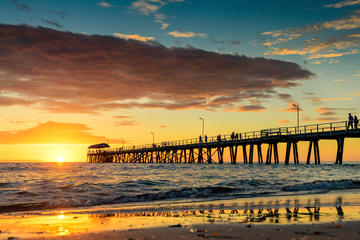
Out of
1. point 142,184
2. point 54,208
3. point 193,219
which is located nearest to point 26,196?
point 54,208

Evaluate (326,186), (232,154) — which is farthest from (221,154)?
(326,186)

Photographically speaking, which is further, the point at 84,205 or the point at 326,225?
the point at 84,205

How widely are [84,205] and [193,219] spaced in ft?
18.9

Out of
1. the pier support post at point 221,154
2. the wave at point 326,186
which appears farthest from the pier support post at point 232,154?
the wave at point 326,186

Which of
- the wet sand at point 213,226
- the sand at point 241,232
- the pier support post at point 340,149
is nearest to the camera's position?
the sand at point 241,232

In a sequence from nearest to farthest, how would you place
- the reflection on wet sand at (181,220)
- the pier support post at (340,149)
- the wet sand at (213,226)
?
1. the wet sand at (213,226)
2. the reflection on wet sand at (181,220)
3. the pier support post at (340,149)

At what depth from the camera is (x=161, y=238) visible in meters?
4.78

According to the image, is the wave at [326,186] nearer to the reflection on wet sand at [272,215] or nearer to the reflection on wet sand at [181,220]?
the reflection on wet sand at [272,215]

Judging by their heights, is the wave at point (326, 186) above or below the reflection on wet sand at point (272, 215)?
below

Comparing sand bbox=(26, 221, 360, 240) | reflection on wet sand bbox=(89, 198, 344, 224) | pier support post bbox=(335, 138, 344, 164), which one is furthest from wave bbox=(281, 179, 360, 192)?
pier support post bbox=(335, 138, 344, 164)

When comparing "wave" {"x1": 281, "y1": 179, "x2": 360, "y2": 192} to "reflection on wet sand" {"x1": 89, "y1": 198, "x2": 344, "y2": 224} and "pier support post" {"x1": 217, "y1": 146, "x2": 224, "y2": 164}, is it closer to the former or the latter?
"reflection on wet sand" {"x1": 89, "y1": 198, "x2": 344, "y2": 224}

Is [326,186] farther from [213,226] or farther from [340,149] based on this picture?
[340,149]

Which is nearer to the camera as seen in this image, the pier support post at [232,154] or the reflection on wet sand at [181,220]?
the reflection on wet sand at [181,220]

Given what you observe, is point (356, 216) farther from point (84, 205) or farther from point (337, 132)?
point (337, 132)
